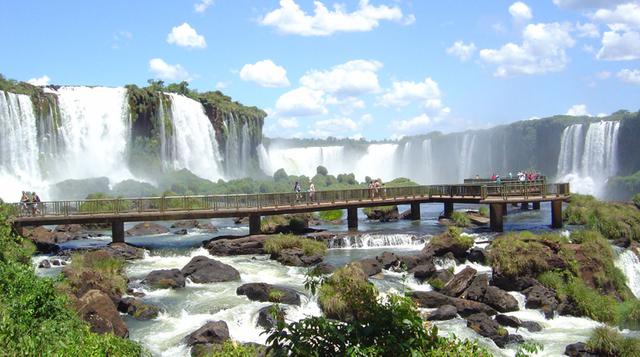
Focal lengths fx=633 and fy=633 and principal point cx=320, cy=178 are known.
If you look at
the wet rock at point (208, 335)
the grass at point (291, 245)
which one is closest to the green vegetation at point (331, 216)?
the grass at point (291, 245)

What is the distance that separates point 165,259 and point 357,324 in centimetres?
2034

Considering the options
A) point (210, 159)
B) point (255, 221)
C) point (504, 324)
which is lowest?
point (504, 324)

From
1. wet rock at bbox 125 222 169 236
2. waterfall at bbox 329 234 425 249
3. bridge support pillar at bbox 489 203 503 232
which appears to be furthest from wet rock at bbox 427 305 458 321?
wet rock at bbox 125 222 169 236

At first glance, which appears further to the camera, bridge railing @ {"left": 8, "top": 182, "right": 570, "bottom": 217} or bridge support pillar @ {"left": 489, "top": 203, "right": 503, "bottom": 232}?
bridge support pillar @ {"left": 489, "top": 203, "right": 503, "bottom": 232}

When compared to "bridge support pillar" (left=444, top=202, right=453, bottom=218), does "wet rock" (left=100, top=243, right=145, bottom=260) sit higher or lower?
lower

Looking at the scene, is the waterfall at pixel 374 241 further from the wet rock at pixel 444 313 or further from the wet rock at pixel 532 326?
the wet rock at pixel 532 326

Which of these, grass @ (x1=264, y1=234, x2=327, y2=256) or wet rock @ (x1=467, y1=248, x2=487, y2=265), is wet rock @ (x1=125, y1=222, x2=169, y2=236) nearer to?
grass @ (x1=264, y1=234, x2=327, y2=256)

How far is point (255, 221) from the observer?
2977 cm

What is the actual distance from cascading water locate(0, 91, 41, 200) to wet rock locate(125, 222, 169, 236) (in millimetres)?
14014

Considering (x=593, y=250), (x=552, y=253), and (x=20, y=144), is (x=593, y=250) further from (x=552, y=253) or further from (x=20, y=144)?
(x=20, y=144)

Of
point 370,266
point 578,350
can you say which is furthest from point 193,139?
point 578,350

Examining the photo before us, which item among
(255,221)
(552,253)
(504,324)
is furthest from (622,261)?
(255,221)

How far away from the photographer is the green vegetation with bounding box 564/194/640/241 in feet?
88.8

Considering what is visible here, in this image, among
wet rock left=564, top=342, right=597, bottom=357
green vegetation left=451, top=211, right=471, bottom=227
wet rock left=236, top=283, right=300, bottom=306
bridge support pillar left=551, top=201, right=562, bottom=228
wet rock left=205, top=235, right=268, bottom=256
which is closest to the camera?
wet rock left=564, top=342, right=597, bottom=357
